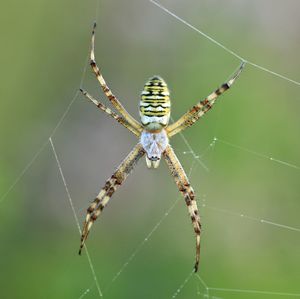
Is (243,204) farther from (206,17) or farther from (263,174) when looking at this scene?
(206,17)

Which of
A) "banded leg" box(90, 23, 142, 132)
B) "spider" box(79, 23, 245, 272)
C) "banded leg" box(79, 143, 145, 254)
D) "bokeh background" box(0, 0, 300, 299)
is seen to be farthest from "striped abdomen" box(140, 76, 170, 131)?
"bokeh background" box(0, 0, 300, 299)

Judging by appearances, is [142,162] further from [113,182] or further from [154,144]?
[154,144]

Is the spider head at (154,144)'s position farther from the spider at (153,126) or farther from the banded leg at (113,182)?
the banded leg at (113,182)

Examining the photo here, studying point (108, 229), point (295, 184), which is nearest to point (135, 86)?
point (108, 229)

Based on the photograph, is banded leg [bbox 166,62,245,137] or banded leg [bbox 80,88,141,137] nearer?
banded leg [bbox 166,62,245,137]

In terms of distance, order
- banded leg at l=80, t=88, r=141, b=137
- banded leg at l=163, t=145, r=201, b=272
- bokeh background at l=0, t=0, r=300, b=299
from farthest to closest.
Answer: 1. bokeh background at l=0, t=0, r=300, b=299
2. banded leg at l=163, t=145, r=201, b=272
3. banded leg at l=80, t=88, r=141, b=137

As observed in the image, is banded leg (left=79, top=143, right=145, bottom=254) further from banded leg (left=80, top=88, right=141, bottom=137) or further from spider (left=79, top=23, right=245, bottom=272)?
banded leg (left=80, top=88, right=141, bottom=137)
